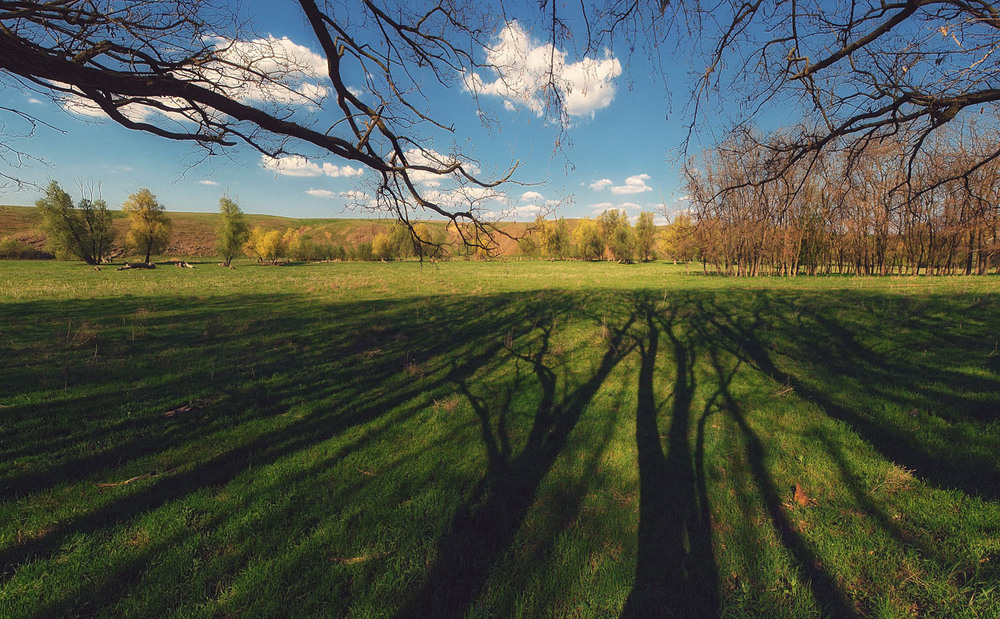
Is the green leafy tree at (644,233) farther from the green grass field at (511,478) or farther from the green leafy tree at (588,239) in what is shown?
the green grass field at (511,478)

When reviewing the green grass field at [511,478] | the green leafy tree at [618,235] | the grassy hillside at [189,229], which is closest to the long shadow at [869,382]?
the green grass field at [511,478]

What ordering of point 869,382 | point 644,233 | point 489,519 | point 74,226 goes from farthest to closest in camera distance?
point 644,233
point 74,226
point 869,382
point 489,519

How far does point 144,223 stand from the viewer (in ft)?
148

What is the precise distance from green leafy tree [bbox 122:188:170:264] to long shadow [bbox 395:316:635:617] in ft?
209

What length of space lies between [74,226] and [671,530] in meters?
68.6

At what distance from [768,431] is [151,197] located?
69433 mm

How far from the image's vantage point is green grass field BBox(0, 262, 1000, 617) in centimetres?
242

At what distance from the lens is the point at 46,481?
10.6 ft

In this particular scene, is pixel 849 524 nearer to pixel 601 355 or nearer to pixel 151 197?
pixel 601 355

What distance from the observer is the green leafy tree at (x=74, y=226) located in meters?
40.3

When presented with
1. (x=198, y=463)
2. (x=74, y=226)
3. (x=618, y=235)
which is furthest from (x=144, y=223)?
(x=618, y=235)

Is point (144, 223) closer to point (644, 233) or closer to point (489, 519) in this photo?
point (489, 519)

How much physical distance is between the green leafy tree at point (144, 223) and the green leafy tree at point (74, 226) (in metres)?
2.37

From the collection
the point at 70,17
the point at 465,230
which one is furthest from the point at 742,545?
the point at 70,17
